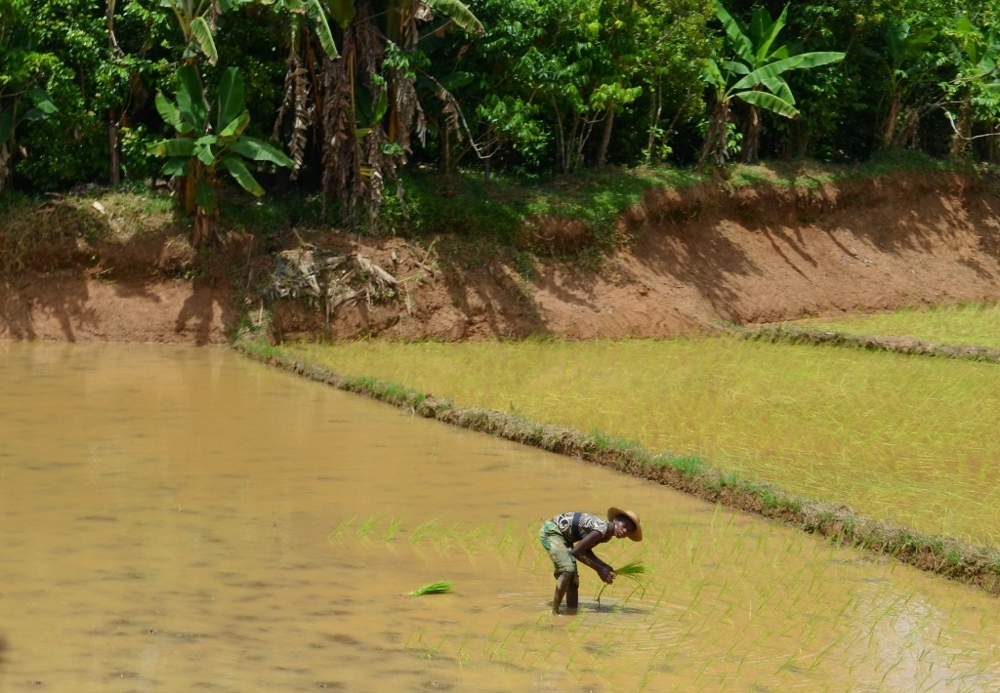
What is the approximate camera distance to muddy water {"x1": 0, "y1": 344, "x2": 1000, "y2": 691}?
487cm

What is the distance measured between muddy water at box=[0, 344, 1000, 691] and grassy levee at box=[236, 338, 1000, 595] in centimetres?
14

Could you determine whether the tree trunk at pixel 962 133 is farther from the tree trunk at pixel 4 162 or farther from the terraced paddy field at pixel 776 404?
the tree trunk at pixel 4 162

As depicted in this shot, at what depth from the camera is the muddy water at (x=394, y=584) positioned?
487 centimetres

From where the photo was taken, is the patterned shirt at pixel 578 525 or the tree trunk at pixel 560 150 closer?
the patterned shirt at pixel 578 525

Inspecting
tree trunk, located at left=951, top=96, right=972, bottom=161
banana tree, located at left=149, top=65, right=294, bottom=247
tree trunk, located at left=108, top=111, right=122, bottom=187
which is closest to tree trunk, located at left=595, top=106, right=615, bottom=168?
banana tree, located at left=149, top=65, right=294, bottom=247

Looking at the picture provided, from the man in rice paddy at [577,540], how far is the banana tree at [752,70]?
41.0ft

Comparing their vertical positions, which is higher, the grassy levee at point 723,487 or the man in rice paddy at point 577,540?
the man in rice paddy at point 577,540

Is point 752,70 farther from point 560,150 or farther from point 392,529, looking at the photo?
point 392,529

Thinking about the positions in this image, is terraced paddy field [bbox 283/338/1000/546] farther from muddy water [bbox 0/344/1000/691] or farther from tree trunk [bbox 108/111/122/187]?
tree trunk [bbox 108/111/122/187]

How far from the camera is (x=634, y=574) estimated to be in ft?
19.0

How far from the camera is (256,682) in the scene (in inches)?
181

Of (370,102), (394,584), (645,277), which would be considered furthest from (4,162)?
(394,584)

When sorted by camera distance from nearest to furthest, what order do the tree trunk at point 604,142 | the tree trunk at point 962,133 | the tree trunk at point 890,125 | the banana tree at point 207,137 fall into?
1. the banana tree at point 207,137
2. the tree trunk at point 604,142
3. the tree trunk at point 890,125
4. the tree trunk at point 962,133

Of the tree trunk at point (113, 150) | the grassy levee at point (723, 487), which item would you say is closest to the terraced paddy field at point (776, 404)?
the grassy levee at point (723, 487)
